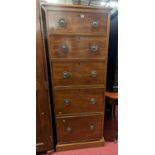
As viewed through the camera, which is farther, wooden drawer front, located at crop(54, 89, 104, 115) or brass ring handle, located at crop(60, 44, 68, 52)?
wooden drawer front, located at crop(54, 89, 104, 115)

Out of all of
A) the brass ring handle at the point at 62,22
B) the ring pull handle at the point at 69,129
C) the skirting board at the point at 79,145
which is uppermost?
the brass ring handle at the point at 62,22

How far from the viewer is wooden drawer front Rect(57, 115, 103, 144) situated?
1.58 m

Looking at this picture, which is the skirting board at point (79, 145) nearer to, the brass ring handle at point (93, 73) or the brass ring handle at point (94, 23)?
the brass ring handle at point (93, 73)

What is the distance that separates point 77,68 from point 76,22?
44 cm

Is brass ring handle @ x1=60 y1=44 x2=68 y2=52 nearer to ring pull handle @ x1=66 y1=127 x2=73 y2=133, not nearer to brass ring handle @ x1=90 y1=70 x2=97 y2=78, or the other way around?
brass ring handle @ x1=90 y1=70 x2=97 y2=78

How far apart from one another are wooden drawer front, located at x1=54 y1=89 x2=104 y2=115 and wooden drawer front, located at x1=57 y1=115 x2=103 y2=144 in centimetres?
9

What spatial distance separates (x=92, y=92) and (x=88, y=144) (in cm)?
62

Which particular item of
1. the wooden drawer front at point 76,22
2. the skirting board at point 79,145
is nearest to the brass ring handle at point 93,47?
the wooden drawer front at point 76,22

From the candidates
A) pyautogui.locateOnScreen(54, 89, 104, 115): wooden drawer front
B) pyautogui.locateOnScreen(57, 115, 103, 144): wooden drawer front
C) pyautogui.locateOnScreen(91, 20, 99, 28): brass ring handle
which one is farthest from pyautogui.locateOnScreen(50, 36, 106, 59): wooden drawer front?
pyautogui.locateOnScreen(57, 115, 103, 144): wooden drawer front

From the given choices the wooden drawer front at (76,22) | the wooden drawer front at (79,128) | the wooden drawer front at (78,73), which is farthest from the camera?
the wooden drawer front at (79,128)

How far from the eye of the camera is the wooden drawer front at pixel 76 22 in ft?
4.43
